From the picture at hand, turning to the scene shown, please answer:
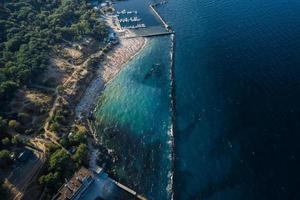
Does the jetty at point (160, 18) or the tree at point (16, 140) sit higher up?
the jetty at point (160, 18)

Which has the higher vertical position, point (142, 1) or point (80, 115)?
point (142, 1)

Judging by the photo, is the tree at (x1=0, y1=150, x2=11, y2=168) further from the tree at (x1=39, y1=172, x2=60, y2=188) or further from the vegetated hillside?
the vegetated hillside

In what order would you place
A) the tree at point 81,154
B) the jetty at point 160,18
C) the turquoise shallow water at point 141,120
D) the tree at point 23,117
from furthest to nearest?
the jetty at point 160,18
the tree at point 23,117
the tree at point 81,154
the turquoise shallow water at point 141,120

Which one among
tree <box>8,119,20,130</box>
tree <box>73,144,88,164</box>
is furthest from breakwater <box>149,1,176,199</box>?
tree <box>8,119,20,130</box>

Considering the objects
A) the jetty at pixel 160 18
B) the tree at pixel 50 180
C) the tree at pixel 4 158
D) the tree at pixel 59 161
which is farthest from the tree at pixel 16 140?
the jetty at pixel 160 18

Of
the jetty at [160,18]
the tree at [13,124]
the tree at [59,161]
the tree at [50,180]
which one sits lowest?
the tree at [50,180]

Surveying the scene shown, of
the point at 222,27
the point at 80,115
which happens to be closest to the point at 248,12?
the point at 222,27

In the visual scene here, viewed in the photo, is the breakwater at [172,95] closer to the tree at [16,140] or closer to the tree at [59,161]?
the tree at [59,161]

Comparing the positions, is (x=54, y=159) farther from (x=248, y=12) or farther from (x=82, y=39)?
(x=248, y=12)
